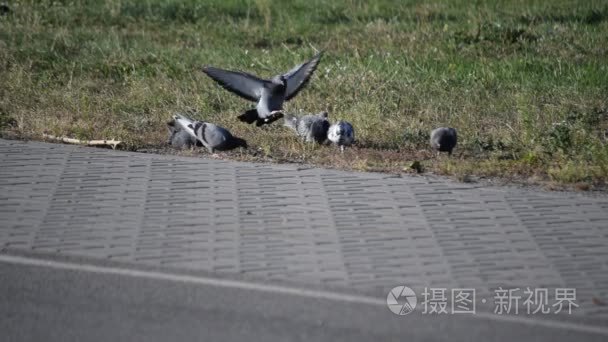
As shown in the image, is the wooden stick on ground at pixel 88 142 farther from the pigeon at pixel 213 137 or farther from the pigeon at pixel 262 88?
the pigeon at pixel 262 88

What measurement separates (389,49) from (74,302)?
26.1 feet

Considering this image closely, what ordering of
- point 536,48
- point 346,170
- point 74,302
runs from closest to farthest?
point 74,302 → point 346,170 → point 536,48

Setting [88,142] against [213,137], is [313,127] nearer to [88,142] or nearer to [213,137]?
[213,137]

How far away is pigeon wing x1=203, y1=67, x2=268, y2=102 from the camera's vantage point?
9.67 metres

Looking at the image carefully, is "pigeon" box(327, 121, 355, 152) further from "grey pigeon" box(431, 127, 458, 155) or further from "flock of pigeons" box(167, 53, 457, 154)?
"grey pigeon" box(431, 127, 458, 155)

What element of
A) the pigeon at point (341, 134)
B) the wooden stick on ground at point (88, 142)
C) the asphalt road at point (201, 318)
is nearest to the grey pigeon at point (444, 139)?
the pigeon at point (341, 134)

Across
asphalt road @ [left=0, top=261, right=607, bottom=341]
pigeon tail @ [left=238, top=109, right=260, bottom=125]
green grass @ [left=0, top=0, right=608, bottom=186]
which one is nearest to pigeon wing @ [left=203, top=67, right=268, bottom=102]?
pigeon tail @ [left=238, top=109, right=260, bottom=125]

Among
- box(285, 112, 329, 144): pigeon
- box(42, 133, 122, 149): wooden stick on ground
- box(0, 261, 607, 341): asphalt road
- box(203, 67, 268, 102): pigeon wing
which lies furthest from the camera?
box(203, 67, 268, 102): pigeon wing

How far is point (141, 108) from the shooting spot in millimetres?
→ 10688

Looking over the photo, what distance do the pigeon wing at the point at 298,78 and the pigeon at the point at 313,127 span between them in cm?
58

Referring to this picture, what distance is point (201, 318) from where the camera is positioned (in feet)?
18.6

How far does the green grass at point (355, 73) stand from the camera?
917 cm

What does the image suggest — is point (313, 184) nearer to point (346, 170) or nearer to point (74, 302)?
point (346, 170)

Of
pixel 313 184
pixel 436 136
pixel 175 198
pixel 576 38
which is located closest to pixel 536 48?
pixel 576 38
